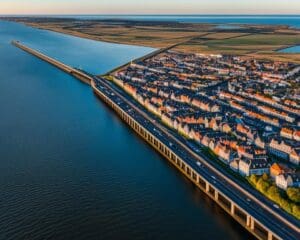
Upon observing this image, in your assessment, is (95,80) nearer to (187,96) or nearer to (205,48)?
(187,96)

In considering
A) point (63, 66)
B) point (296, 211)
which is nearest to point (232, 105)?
point (296, 211)

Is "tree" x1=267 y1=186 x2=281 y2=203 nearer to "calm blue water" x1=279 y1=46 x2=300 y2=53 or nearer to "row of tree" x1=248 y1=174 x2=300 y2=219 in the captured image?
"row of tree" x1=248 y1=174 x2=300 y2=219

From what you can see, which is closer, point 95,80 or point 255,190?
point 255,190

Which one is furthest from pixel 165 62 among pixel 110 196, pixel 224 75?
pixel 110 196

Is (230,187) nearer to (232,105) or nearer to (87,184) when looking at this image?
(87,184)

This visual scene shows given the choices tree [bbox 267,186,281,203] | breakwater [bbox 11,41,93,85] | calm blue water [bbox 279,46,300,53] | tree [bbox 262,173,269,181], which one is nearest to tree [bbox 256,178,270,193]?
tree [bbox 262,173,269,181]

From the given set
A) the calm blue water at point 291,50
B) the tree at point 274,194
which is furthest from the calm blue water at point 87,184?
the calm blue water at point 291,50
